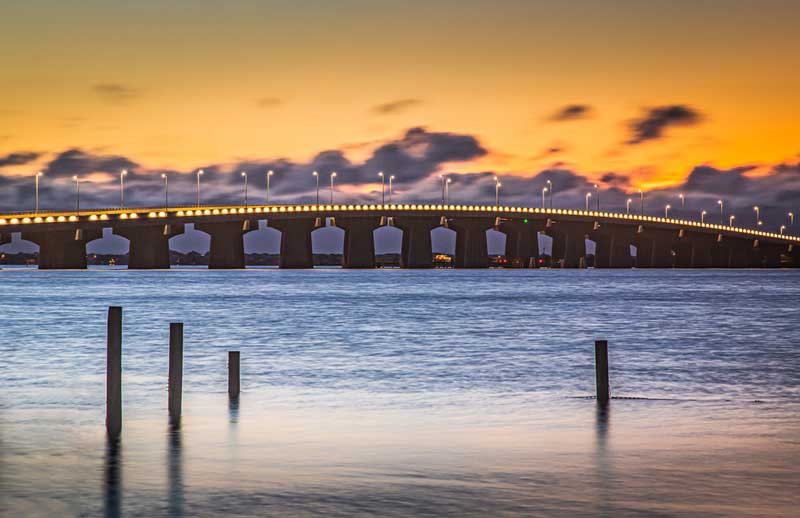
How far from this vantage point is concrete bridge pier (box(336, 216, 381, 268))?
6496 inches

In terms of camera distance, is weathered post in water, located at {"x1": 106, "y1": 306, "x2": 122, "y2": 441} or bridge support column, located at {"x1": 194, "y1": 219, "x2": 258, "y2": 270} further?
bridge support column, located at {"x1": 194, "y1": 219, "x2": 258, "y2": 270}

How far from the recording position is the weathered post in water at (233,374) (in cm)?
2038

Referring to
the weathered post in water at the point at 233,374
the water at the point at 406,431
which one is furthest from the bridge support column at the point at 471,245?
the weathered post in water at the point at 233,374

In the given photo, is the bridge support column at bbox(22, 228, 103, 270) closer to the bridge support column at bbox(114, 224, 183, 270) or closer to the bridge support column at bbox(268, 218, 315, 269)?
the bridge support column at bbox(114, 224, 183, 270)

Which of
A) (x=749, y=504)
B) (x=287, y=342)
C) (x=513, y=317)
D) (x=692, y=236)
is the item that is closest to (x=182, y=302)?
(x=513, y=317)

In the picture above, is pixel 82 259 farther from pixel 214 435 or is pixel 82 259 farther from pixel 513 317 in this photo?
pixel 214 435

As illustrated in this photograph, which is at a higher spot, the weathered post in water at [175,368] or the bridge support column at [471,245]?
the bridge support column at [471,245]

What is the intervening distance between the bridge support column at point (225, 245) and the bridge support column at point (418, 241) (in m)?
23.8

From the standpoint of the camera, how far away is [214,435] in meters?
15.9

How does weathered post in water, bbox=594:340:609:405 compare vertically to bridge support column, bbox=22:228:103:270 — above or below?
below

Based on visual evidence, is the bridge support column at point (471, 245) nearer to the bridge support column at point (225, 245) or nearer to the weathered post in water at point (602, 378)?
the bridge support column at point (225, 245)

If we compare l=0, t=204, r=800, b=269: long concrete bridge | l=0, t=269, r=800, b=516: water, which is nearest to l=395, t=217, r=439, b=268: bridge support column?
l=0, t=204, r=800, b=269: long concrete bridge

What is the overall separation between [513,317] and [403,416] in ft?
133

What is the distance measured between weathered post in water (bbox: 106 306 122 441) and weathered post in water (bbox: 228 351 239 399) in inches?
187
